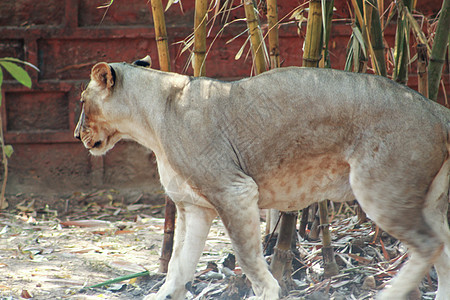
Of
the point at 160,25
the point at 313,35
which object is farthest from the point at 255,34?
the point at 160,25

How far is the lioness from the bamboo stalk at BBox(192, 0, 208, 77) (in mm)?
373

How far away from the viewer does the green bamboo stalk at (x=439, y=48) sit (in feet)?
10.4

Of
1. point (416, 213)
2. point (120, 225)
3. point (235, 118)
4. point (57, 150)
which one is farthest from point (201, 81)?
point (57, 150)

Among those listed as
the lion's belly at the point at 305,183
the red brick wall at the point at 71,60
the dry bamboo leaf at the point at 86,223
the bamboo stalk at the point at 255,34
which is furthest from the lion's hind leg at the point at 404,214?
the red brick wall at the point at 71,60

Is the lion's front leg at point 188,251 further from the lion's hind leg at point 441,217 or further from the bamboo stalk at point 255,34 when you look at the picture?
the lion's hind leg at point 441,217

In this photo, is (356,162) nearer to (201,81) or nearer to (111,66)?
(201,81)

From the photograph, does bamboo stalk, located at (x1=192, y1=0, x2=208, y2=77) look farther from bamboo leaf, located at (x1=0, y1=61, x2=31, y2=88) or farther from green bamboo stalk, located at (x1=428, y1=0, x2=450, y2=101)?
bamboo leaf, located at (x1=0, y1=61, x2=31, y2=88)

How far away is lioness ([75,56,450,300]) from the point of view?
272cm

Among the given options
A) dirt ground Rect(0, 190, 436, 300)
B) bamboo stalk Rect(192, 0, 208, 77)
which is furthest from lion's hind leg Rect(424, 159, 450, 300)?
bamboo stalk Rect(192, 0, 208, 77)

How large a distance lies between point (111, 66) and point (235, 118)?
72 centimetres

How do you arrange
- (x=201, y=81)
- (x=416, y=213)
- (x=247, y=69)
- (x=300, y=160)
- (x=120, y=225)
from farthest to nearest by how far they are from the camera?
(x=247, y=69), (x=120, y=225), (x=201, y=81), (x=300, y=160), (x=416, y=213)

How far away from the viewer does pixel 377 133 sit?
2732mm

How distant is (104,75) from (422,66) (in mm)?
1683

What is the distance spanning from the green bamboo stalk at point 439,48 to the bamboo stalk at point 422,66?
41mm
